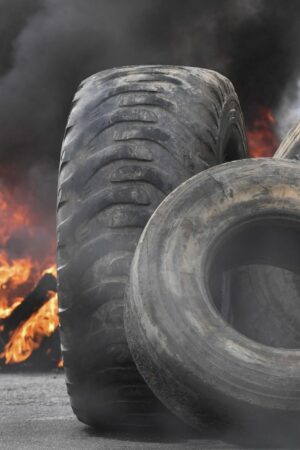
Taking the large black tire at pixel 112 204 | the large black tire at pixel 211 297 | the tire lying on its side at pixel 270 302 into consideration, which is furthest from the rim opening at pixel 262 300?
the large black tire at pixel 112 204

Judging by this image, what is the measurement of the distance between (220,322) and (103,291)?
0.87 metres

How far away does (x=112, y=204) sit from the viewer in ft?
12.9

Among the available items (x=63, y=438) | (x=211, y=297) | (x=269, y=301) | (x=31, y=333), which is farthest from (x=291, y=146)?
(x=31, y=333)

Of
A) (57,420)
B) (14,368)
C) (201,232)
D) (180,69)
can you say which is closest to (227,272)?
(201,232)

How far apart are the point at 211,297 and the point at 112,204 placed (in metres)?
0.85

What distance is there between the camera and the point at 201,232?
330cm

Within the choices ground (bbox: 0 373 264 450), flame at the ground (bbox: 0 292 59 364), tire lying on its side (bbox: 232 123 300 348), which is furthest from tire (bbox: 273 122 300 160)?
flame at the ground (bbox: 0 292 59 364)

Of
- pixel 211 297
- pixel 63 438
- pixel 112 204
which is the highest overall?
pixel 112 204

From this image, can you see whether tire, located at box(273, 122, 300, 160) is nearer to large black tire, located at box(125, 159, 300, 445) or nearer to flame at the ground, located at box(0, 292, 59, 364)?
large black tire, located at box(125, 159, 300, 445)

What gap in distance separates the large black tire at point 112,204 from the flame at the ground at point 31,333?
15091mm

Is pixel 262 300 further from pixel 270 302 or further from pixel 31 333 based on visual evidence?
pixel 31 333

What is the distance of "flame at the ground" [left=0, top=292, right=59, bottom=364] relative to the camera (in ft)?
62.9

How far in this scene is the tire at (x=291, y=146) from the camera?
14.6ft

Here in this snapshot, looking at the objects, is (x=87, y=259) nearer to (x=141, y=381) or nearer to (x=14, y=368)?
(x=141, y=381)
